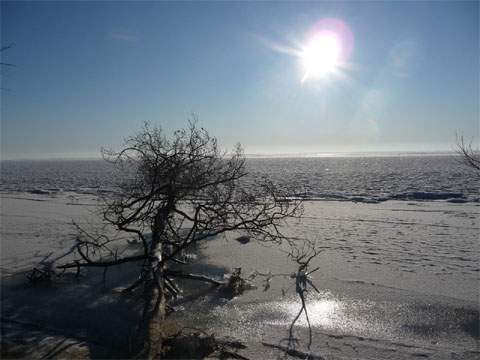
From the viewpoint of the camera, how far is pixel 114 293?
630 centimetres

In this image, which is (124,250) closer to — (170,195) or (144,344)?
(170,195)

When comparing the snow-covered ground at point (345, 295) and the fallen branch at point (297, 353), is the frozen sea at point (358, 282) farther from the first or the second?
the fallen branch at point (297, 353)

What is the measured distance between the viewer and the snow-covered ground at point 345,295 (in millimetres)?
4711

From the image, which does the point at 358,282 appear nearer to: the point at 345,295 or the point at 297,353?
the point at 345,295

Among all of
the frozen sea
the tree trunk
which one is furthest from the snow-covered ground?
the tree trunk

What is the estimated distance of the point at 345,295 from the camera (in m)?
6.09

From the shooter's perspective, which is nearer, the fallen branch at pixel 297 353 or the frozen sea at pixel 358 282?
the fallen branch at pixel 297 353

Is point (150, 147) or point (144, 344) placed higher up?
point (150, 147)

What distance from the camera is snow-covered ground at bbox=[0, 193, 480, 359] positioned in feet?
15.5

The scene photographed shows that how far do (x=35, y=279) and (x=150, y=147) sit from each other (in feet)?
9.97

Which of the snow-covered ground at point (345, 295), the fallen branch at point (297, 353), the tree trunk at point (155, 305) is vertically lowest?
the fallen branch at point (297, 353)

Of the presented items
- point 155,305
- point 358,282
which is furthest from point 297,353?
point 358,282

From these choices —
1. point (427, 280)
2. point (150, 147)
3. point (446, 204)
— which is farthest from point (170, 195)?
point (446, 204)

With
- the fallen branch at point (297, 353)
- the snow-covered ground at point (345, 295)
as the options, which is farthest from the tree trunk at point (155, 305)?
the fallen branch at point (297, 353)
